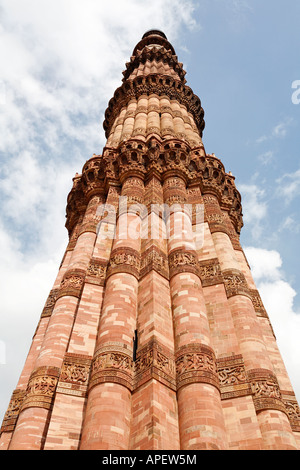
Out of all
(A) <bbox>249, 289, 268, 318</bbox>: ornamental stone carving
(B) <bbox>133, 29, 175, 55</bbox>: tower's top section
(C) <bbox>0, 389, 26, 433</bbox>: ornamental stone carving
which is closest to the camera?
(C) <bbox>0, 389, 26, 433</bbox>: ornamental stone carving

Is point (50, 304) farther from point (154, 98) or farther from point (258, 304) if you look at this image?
point (154, 98)

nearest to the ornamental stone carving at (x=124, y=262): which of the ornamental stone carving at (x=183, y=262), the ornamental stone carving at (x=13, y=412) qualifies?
the ornamental stone carving at (x=183, y=262)

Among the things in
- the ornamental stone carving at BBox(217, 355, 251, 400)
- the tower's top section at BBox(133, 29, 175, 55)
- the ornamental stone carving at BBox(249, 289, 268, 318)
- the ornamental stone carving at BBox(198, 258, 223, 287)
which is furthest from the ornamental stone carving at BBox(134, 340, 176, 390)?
the tower's top section at BBox(133, 29, 175, 55)

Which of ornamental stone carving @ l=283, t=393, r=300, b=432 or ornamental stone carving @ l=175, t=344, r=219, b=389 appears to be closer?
ornamental stone carving @ l=175, t=344, r=219, b=389

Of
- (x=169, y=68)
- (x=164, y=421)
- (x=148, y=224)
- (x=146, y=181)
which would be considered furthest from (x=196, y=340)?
(x=169, y=68)

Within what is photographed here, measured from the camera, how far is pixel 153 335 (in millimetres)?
7578

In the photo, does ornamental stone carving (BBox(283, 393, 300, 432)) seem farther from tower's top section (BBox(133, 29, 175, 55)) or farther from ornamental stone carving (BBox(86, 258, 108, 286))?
tower's top section (BBox(133, 29, 175, 55))

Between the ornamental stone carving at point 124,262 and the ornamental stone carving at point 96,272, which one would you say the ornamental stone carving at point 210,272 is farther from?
the ornamental stone carving at point 96,272

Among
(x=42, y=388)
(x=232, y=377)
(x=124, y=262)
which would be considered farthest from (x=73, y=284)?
(x=232, y=377)

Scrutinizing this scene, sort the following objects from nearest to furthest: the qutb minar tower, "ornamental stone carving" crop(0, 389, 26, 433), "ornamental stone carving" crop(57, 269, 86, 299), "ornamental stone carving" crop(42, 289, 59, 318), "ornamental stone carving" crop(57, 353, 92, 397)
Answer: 1. the qutb minar tower
2. "ornamental stone carving" crop(57, 353, 92, 397)
3. "ornamental stone carving" crop(0, 389, 26, 433)
4. "ornamental stone carving" crop(57, 269, 86, 299)
5. "ornamental stone carving" crop(42, 289, 59, 318)

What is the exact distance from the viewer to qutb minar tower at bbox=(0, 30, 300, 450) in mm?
6480
